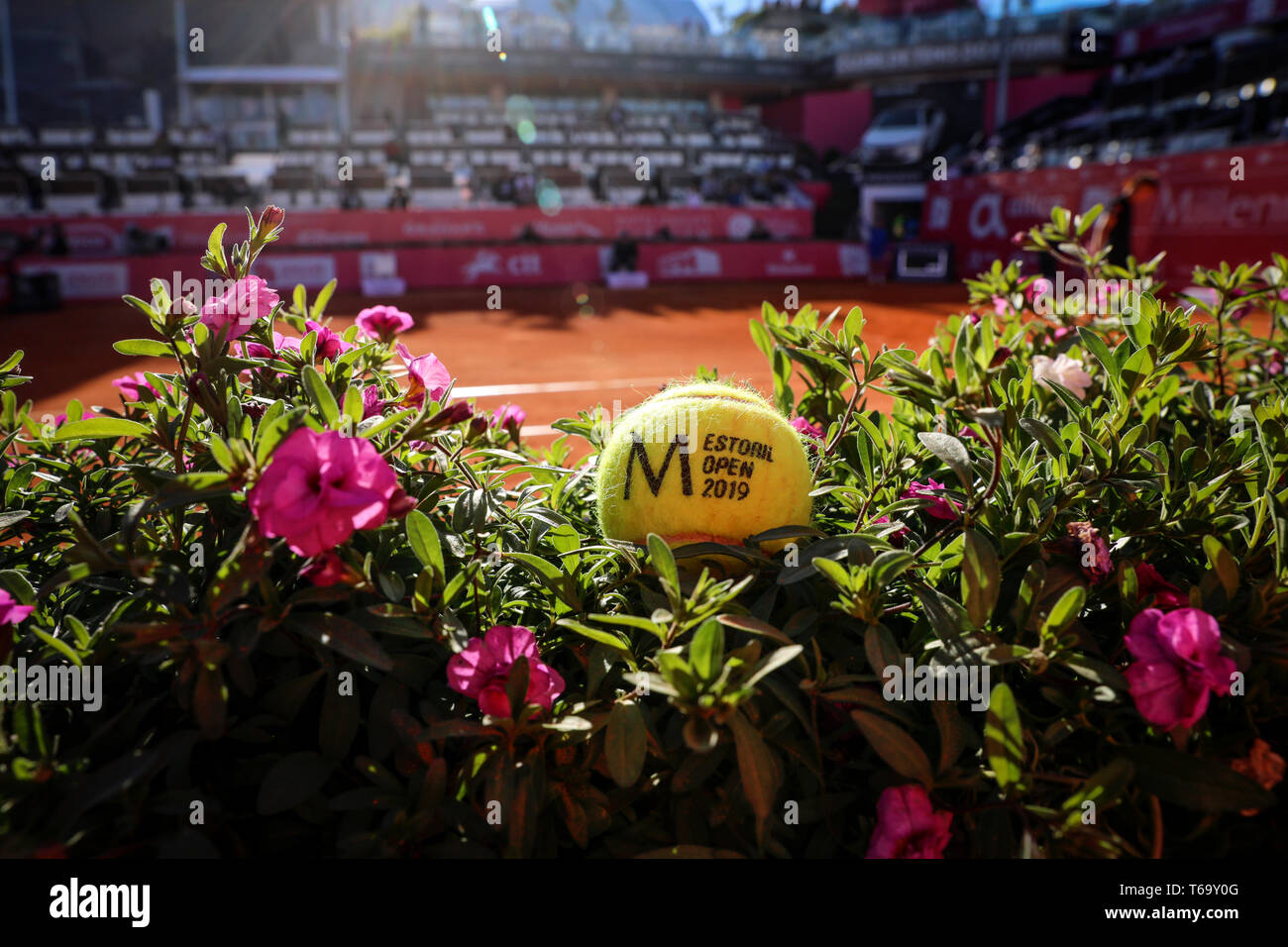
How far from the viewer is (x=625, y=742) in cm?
94

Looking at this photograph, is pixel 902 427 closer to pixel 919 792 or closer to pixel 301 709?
pixel 919 792

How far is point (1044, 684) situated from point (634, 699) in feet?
1.83

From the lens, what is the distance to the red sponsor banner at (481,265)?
13586mm

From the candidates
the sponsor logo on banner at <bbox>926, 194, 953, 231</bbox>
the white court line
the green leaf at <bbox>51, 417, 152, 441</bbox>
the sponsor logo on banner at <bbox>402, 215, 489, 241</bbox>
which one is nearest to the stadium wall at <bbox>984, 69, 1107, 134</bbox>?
the sponsor logo on banner at <bbox>926, 194, 953, 231</bbox>

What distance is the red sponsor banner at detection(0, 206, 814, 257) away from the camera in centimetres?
1475

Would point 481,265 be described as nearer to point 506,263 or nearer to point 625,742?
point 506,263

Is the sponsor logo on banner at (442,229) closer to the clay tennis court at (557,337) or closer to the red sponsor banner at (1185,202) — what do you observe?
the clay tennis court at (557,337)

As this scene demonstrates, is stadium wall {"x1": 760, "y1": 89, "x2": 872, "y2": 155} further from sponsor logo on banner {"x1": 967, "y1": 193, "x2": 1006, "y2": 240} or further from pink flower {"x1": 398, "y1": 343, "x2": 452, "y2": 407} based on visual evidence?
pink flower {"x1": 398, "y1": 343, "x2": 452, "y2": 407}

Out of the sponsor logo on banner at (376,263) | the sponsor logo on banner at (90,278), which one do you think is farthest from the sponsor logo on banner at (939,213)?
the sponsor logo on banner at (90,278)

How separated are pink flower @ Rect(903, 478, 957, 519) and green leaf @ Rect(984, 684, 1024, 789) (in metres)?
0.37

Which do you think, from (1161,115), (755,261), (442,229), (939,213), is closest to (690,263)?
(755,261)

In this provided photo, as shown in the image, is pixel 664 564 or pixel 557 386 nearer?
pixel 664 564

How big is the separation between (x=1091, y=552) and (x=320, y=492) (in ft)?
3.39

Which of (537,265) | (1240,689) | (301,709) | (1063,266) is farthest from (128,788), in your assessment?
(537,265)
